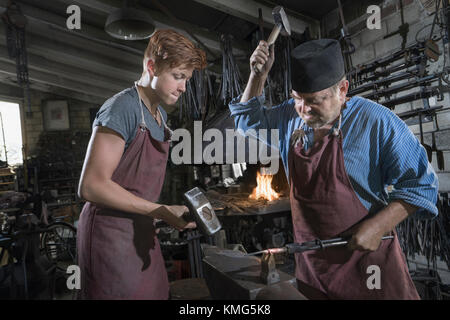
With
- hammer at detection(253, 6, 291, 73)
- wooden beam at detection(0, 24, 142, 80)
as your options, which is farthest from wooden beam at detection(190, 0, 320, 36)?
→ hammer at detection(253, 6, 291, 73)

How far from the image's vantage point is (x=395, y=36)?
2.52m

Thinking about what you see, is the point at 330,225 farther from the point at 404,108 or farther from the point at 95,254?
the point at 404,108

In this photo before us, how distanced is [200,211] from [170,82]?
62 centimetres

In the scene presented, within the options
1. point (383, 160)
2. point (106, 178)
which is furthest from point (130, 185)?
point (383, 160)

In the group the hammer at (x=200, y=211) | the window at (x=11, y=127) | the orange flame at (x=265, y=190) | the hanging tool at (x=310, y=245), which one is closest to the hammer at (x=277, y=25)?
the hammer at (x=200, y=211)

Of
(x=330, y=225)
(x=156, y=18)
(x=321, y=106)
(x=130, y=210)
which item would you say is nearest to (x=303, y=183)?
(x=330, y=225)

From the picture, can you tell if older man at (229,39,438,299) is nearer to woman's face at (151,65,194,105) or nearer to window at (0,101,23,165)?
woman's face at (151,65,194,105)

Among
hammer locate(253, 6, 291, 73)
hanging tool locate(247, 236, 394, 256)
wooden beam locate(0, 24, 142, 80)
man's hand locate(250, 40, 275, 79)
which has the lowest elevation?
hanging tool locate(247, 236, 394, 256)

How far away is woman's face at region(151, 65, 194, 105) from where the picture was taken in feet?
4.27

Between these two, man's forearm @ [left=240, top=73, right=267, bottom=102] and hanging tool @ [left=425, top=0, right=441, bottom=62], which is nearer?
man's forearm @ [left=240, top=73, right=267, bottom=102]

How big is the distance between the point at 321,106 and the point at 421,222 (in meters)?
1.82

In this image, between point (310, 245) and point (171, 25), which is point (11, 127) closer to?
point (171, 25)

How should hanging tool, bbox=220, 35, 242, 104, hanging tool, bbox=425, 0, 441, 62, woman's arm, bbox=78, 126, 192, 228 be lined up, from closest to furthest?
1. woman's arm, bbox=78, 126, 192, 228
2. hanging tool, bbox=425, 0, 441, 62
3. hanging tool, bbox=220, 35, 242, 104

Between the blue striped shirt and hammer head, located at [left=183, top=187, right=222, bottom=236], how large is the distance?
642 mm
